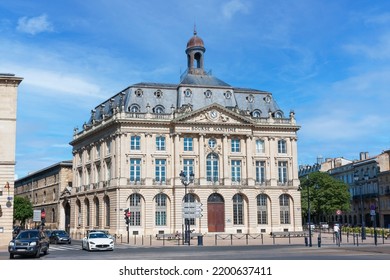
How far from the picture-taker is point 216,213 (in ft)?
236

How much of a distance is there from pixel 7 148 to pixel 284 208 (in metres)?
41.1

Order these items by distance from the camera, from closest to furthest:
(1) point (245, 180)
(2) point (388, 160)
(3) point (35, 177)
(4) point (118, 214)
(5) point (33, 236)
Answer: (5) point (33, 236) < (4) point (118, 214) < (1) point (245, 180) < (2) point (388, 160) < (3) point (35, 177)

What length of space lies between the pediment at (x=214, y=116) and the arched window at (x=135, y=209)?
1098 centimetres

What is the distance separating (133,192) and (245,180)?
15007 mm

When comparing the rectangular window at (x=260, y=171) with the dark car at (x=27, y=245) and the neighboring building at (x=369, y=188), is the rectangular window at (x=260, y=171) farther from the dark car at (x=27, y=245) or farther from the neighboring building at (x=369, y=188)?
the dark car at (x=27, y=245)

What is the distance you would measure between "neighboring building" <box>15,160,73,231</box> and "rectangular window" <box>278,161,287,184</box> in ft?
112

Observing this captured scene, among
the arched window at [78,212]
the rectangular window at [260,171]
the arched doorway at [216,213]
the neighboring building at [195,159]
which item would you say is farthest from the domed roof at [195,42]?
the arched window at [78,212]

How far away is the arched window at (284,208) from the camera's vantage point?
247 ft

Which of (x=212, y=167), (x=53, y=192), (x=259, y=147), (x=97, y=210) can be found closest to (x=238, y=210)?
(x=212, y=167)

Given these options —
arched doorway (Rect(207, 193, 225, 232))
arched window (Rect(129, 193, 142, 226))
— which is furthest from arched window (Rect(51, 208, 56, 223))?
arched doorway (Rect(207, 193, 225, 232))

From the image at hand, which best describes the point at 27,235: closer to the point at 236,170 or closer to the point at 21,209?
the point at 236,170

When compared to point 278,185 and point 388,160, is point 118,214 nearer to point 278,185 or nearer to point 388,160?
point 278,185

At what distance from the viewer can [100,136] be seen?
76.5m
